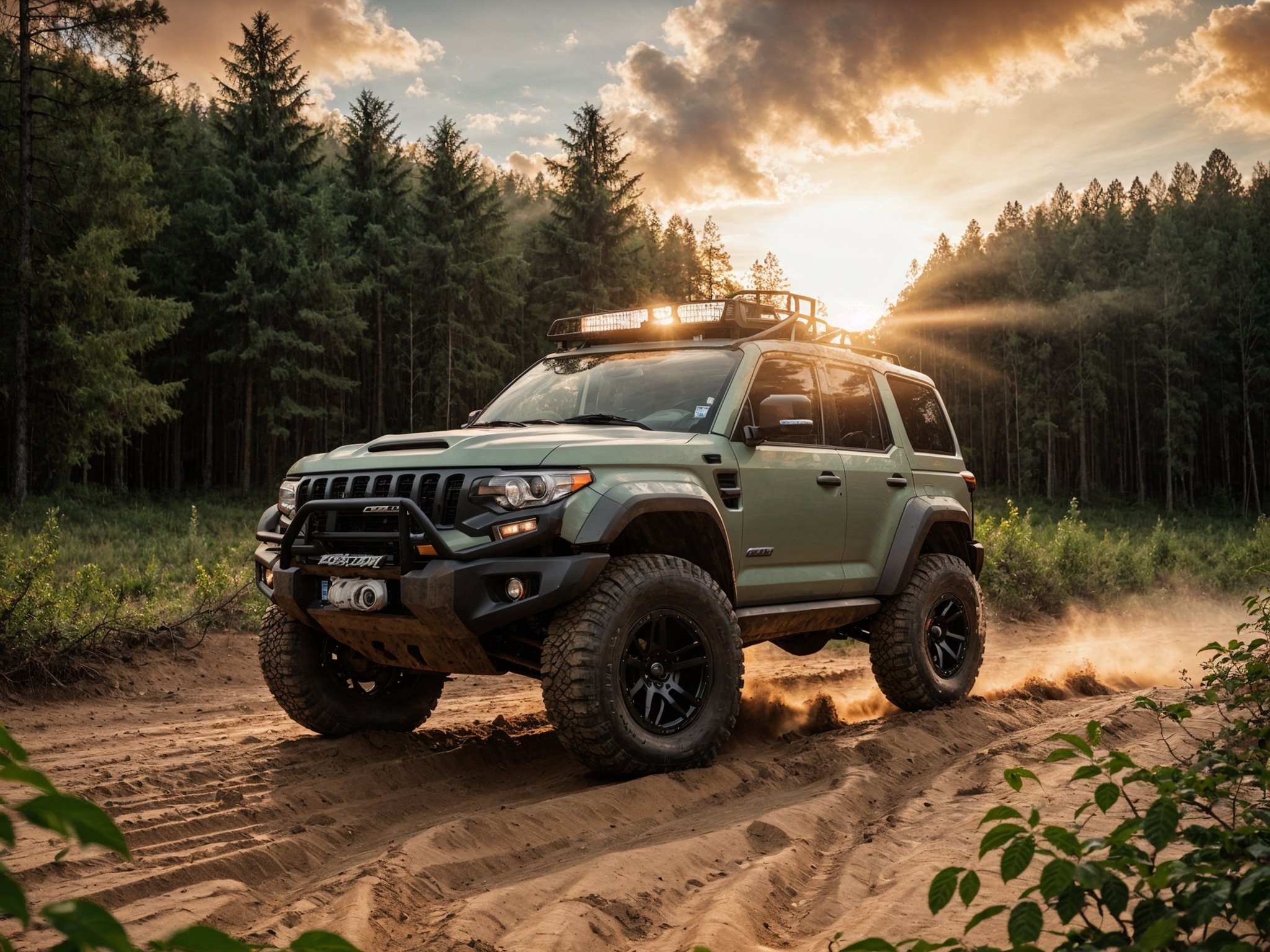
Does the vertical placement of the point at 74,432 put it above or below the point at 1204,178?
below

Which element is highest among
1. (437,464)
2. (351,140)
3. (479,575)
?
(351,140)

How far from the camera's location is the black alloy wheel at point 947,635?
695 centimetres

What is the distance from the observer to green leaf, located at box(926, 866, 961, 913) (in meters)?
1.86

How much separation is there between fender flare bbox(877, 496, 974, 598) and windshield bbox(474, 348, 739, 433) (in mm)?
1808

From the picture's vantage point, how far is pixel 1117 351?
60344mm

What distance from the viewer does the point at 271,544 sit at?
5582 millimetres

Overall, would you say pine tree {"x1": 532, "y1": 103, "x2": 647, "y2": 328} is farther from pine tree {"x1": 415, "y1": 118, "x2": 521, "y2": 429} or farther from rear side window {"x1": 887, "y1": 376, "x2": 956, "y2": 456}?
rear side window {"x1": 887, "y1": 376, "x2": 956, "y2": 456}

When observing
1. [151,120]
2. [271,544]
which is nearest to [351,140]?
[151,120]

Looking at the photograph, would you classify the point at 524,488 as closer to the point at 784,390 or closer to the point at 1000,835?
the point at 784,390

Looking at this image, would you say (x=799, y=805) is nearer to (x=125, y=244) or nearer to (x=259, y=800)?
(x=259, y=800)

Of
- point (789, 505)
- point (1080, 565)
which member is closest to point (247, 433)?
point (1080, 565)

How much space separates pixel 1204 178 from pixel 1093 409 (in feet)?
93.1

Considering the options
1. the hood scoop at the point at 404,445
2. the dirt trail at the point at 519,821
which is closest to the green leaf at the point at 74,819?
the dirt trail at the point at 519,821

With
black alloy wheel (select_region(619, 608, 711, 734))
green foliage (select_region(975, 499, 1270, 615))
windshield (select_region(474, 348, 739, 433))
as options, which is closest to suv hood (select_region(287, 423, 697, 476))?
windshield (select_region(474, 348, 739, 433))
